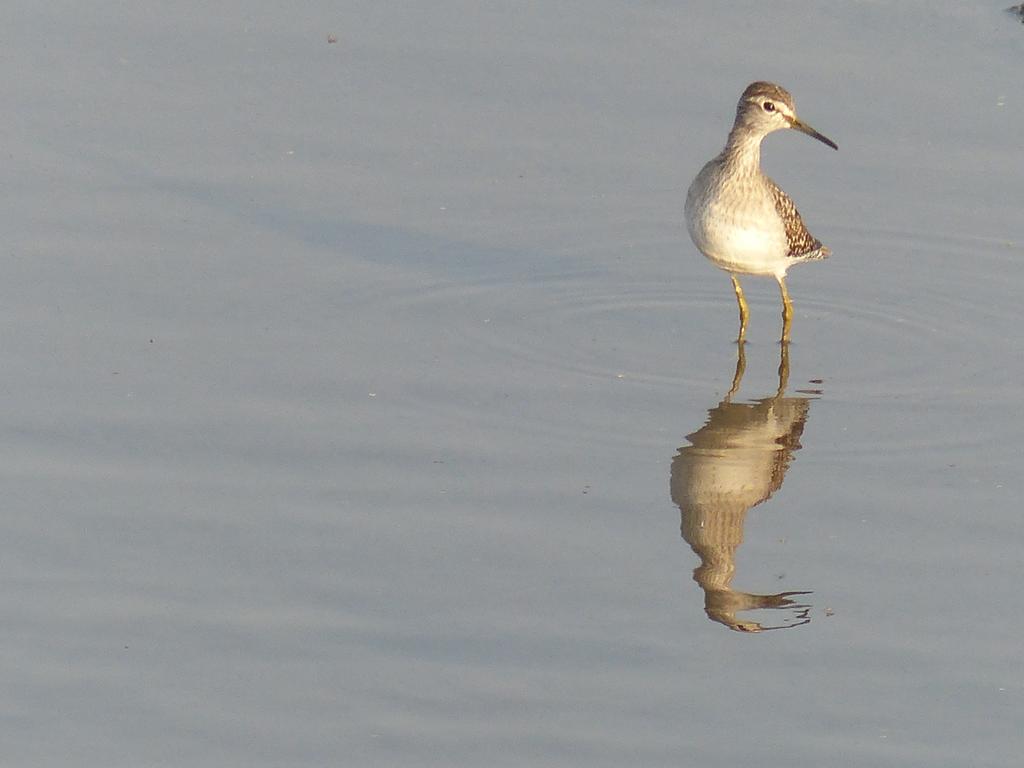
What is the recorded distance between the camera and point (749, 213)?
10.4m

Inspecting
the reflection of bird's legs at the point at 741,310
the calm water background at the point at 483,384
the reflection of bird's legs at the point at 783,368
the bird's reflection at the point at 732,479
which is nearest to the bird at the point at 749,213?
the reflection of bird's legs at the point at 741,310

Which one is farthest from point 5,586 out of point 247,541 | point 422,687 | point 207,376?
point 207,376

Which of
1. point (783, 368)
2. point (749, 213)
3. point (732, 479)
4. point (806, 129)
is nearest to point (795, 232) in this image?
point (749, 213)

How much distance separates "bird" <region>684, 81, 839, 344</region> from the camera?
1035 centimetres

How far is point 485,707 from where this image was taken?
6379 mm

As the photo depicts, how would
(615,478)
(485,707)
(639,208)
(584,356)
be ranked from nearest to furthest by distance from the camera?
1. (485,707)
2. (615,478)
3. (584,356)
4. (639,208)

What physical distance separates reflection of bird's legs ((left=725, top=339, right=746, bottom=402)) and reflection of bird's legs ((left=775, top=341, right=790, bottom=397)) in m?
0.20

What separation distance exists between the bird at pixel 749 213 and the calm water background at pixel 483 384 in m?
0.35

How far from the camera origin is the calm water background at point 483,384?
21.2 ft

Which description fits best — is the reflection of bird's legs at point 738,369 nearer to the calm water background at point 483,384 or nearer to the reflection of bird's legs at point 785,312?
the calm water background at point 483,384

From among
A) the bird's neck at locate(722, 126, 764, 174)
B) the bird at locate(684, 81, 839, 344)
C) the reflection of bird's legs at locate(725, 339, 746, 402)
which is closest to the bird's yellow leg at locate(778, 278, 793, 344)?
the bird at locate(684, 81, 839, 344)

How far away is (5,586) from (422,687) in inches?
65.8

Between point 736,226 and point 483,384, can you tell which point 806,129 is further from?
point 483,384

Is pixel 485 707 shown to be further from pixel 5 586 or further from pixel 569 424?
pixel 569 424
